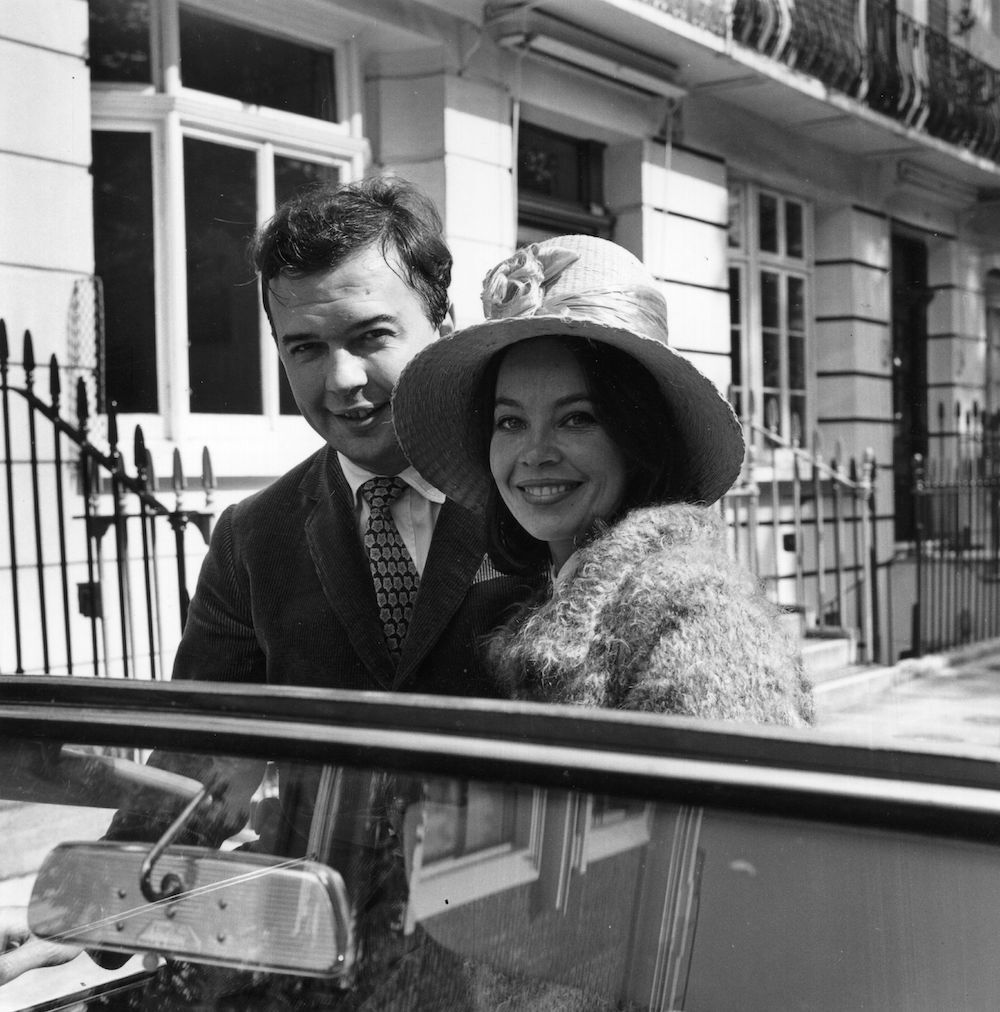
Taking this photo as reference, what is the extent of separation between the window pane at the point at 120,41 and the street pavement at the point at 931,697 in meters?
4.12

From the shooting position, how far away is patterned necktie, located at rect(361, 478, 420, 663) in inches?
76.5

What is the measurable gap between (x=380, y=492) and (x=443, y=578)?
10.6 inches

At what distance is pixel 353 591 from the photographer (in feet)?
6.32

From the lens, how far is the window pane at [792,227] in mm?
4791

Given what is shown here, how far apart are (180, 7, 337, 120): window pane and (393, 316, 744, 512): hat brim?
3602 mm

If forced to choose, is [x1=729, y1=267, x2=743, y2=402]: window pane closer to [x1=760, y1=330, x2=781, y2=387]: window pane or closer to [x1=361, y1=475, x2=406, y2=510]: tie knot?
[x1=760, y1=330, x2=781, y2=387]: window pane

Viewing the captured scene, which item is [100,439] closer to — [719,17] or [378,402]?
[719,17]

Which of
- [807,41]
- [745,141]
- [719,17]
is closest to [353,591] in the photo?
[745,141]

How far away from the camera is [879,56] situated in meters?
4.50

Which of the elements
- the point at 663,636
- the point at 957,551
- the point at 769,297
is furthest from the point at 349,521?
the point at 957,551

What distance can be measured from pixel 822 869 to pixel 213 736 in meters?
0.59

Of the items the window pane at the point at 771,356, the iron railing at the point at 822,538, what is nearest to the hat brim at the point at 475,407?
the window pane at the point at 771,356

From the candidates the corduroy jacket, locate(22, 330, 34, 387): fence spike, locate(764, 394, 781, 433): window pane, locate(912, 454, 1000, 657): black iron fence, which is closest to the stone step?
locate(764, 394, 781, 433): window pane

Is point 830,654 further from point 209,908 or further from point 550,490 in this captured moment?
point 209,908
